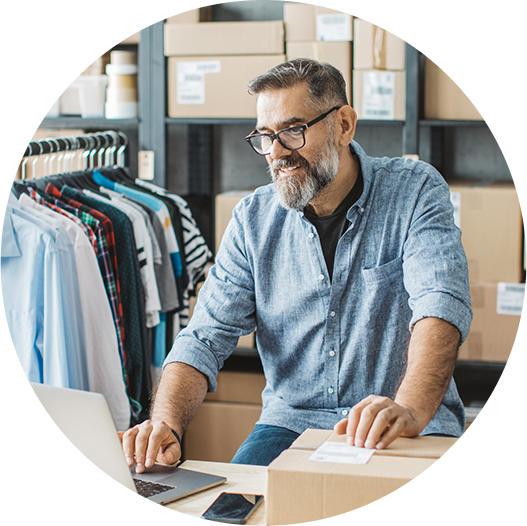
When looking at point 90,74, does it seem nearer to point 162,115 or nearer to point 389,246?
point 162,115

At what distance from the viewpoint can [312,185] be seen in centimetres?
147

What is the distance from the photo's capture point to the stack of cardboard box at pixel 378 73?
2.25 metres

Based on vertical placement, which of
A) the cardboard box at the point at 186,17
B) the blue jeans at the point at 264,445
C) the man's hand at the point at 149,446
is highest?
the cardboard box at the point at 186,17

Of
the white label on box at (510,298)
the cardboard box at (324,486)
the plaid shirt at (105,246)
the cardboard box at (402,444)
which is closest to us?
the cardboard box at (324,486)

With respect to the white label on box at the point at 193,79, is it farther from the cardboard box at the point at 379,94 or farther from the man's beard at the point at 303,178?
the man's beard at the point at 303,178

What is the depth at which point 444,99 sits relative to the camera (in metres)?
2.29

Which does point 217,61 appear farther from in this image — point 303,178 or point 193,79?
point 303,178

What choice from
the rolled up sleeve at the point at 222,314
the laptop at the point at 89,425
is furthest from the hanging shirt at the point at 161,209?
the laptop at the point at 89,425

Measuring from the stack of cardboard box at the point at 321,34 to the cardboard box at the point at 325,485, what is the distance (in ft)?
5.66

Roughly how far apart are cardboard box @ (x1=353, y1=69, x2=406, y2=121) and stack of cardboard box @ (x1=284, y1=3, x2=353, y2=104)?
0.14 ft

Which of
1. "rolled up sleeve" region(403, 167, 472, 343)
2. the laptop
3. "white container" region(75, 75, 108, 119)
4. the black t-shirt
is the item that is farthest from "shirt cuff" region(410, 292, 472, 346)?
"white container" region(75, 75, 108, 119)

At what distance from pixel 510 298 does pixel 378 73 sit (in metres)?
0.91

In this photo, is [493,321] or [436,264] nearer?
[436,264]

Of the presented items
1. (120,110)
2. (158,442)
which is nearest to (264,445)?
(158,442)
